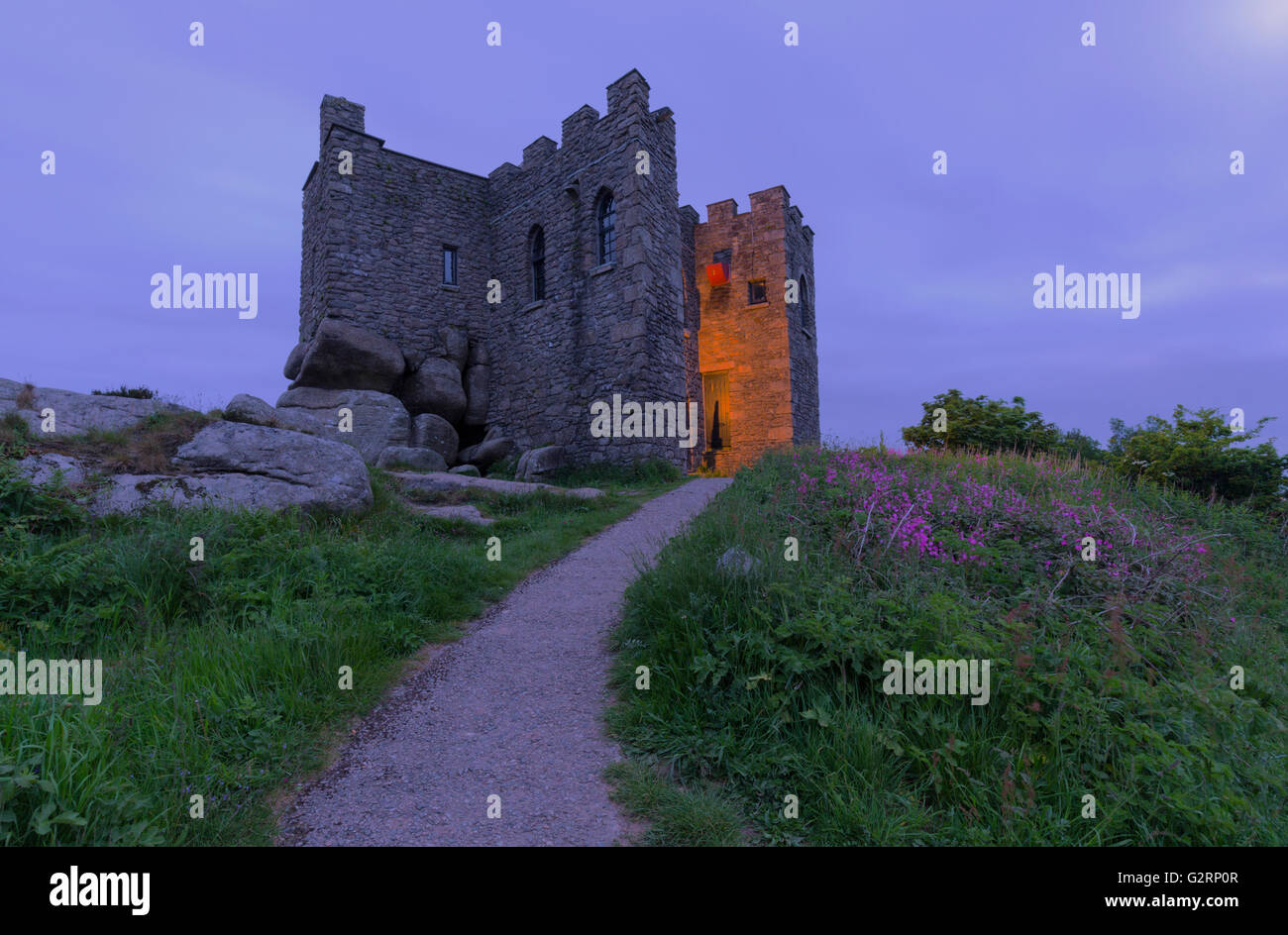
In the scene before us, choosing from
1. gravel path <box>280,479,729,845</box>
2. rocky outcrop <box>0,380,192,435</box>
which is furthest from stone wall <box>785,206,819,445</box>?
rocky outcrop <box>0,380,192,435</box>

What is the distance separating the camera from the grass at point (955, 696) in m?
2.60

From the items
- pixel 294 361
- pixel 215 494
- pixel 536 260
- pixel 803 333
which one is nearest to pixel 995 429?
pixel 803 333

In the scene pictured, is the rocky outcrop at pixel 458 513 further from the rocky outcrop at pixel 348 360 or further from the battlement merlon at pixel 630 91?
the battlement merlon at pixel 630 91

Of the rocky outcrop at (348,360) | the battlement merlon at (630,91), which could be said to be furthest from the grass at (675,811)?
the battlement merlon at (630,91)

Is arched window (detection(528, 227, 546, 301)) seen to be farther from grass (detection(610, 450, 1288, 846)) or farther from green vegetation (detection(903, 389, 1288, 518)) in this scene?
grass (detection(610, 450, 1288, 846))

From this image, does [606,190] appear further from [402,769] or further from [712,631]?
[402,769]

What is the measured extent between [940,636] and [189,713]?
4.25 meters

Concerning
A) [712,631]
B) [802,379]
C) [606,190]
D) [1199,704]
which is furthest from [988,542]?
[802,379]

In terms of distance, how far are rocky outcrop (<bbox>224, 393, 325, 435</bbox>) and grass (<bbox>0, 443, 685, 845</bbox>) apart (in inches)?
40.8

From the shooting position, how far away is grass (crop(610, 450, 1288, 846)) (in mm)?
2604

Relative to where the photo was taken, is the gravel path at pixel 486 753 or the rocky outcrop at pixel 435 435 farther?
the rocky outcrop at pixel 435 435

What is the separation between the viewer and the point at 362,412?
14.9m

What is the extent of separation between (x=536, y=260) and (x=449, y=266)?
9.04 feet

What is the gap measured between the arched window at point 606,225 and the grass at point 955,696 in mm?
11553
